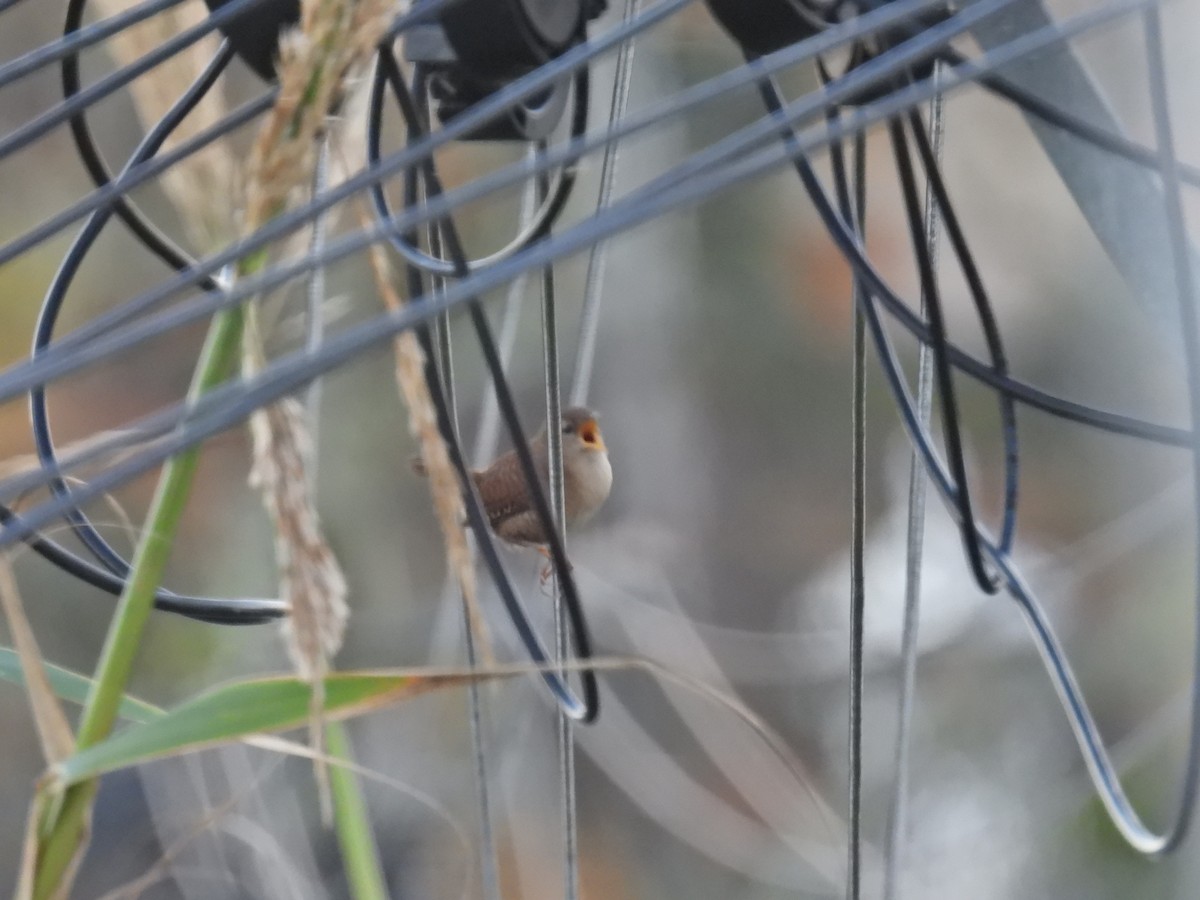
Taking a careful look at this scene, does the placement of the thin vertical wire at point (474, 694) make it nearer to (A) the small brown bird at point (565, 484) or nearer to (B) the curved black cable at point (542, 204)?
(B) the curved black cable at point (542, 204)

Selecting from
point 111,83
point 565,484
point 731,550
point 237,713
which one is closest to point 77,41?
point 111,83

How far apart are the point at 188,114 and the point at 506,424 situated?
0.21 metres

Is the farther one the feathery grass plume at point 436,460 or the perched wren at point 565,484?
the perched wren at point 565,484

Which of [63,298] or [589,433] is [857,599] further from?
[589,433]

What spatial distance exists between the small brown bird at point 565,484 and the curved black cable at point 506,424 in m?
0.34

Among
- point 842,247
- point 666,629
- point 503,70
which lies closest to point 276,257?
point 503,70

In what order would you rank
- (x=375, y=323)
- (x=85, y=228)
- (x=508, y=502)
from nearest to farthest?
(x=375, y=323) → (x=85, y=228) → (x=508, y=502)

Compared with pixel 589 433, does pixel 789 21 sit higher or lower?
higher

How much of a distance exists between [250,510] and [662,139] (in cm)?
97

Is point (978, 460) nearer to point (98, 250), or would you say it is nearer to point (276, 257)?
point (98, 250)

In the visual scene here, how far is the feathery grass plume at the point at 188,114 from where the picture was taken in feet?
1.49

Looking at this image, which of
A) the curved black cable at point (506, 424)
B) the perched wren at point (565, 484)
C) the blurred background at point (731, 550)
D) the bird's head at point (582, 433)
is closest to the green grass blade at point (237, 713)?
the curved black cable at point (506, 424)

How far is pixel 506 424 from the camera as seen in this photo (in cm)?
46

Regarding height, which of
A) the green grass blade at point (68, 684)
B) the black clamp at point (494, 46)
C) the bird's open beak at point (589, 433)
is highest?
the black clamp at point (494, 46)
